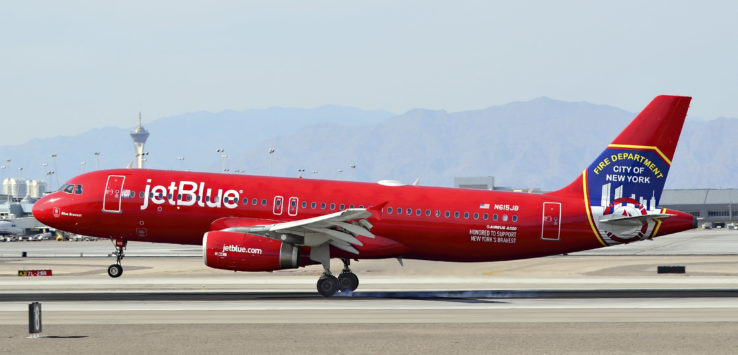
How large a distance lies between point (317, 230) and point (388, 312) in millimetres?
6065

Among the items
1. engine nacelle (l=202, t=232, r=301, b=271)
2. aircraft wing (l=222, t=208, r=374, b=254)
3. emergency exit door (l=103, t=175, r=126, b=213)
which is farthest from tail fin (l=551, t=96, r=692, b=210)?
emergency exit door (l=103, t=175, r=126, b=213)

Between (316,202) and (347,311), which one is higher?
(316,202)

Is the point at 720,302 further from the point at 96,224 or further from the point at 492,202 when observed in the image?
the point at 96,224

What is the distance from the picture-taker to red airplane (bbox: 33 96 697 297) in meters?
38.8

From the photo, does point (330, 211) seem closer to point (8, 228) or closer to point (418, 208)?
point (418, 208)

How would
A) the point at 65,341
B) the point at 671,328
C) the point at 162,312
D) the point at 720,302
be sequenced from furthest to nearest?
1. the point at 720,302
2. the point at 162,312
3. the point at 671,328
4. the point at 65,341

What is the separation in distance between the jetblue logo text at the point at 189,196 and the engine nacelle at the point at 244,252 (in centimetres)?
233

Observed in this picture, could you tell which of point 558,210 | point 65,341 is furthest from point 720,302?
point 65,341

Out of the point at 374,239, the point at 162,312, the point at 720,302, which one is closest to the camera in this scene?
the point at 162,312

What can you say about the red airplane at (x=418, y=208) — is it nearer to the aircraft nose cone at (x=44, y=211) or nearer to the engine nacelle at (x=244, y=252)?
the aircraft nose cone at (x=44, y=211)

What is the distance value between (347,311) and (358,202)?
7.79m

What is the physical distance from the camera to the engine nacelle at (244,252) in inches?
1428

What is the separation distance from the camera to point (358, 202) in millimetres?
39062

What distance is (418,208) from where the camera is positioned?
39.4 meters
